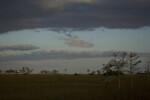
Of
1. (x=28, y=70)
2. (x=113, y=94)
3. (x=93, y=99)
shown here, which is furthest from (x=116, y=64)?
(x=28, y=70)

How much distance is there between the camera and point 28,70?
158 m

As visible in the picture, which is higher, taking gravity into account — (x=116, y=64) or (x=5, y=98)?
(x=116, y=64)

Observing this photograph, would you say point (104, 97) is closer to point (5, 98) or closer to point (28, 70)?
point (5, 98)

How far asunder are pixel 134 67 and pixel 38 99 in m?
16.7

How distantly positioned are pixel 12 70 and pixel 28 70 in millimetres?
14805

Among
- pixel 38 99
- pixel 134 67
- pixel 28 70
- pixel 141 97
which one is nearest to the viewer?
pixel 38 99

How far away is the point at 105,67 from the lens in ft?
118

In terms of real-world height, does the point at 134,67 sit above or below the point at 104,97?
above

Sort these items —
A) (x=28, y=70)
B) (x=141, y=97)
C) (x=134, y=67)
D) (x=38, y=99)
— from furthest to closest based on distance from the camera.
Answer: (x=28, y=70) → (x=134, y=67) → (x=141, y=97) → (x=38, y=99)

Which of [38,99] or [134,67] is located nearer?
[38,99]

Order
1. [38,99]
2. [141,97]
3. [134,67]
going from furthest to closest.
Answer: [134,67] < [141,97] < [38,99]

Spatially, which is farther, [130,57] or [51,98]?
[130,57]

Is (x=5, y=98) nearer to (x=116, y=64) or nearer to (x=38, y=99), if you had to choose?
(x=38, y=99)

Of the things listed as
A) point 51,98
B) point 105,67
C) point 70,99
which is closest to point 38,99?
point 51,98
